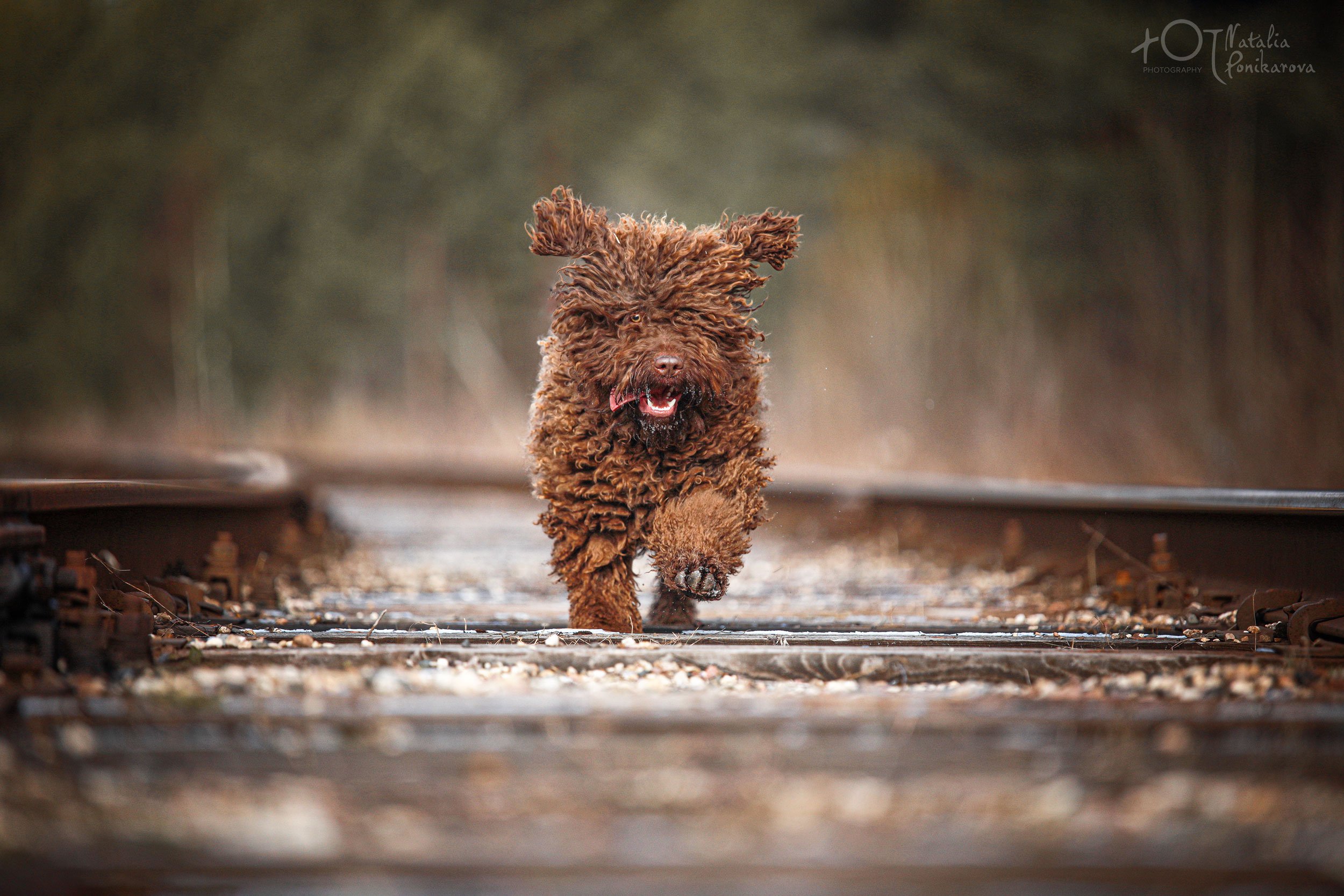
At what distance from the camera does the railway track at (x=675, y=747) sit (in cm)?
245

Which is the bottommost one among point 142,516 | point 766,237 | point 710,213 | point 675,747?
point 675,747

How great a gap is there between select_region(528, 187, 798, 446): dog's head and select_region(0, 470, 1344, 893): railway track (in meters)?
0.88

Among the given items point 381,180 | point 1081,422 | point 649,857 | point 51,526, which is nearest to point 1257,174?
point 1081,422

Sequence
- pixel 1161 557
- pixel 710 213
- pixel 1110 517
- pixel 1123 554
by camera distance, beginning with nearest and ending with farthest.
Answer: pixel 1161 557
pixel 1123 554
pixel 1110 517
pixel 710 213

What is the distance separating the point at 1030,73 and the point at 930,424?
5576mm

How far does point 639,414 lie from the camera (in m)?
5.27

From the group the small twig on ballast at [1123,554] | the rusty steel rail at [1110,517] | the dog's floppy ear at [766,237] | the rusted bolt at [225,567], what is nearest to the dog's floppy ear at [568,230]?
the dog's floppy ear at [766,237]

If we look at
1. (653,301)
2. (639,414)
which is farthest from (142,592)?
(653,301)

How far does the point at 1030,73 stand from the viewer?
1789 centimetres

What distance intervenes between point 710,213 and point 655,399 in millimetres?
22757

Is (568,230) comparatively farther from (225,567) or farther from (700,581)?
(225,567)

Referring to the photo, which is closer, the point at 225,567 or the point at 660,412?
the point at 660,412

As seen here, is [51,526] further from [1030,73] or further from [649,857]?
[1030,73]

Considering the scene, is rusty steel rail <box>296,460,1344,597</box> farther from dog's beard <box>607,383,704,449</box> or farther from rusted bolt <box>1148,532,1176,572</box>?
dog's beard <box>607,383,704,449</box>
